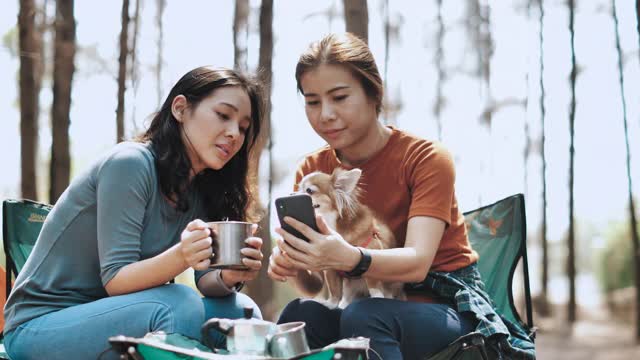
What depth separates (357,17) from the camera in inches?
212

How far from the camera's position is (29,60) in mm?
6605

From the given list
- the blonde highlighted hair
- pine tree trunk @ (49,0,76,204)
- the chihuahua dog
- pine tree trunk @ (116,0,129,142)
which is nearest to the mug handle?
the chihuahua dog

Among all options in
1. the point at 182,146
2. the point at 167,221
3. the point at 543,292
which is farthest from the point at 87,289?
the point at 543,292

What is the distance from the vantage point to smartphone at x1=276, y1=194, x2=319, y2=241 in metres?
1.91

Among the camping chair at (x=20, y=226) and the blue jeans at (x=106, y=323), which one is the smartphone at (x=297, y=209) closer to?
the blue jeans at (x=106, y=323)

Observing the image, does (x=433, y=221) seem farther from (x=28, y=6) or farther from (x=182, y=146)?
(x=28, y=6)

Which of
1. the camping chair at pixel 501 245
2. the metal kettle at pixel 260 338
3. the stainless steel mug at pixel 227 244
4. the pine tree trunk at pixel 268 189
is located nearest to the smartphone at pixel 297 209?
the stainless steel mug at pixel 227 244

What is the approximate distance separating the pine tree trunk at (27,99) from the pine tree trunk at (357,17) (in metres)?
2.79

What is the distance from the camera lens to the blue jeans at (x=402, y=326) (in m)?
2.05

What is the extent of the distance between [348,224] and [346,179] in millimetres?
172

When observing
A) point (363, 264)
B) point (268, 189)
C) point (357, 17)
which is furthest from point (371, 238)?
point (268, 189)

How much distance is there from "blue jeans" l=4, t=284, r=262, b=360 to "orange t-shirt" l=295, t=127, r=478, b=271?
739mm

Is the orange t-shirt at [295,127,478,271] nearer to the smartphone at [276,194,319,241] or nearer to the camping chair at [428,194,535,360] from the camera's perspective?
the smartphone at [276,194,319,241]

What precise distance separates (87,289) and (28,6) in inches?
210
